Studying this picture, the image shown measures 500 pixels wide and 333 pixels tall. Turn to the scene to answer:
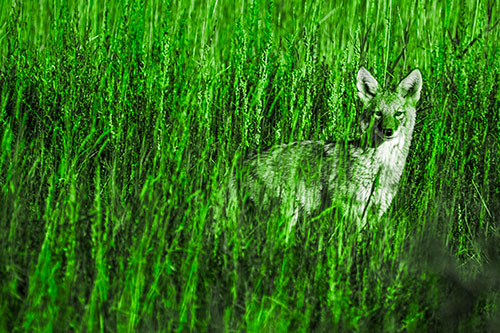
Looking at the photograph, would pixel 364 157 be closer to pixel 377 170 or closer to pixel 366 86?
pixel 377 170

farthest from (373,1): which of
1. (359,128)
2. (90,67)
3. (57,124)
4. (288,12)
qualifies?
(57,124)

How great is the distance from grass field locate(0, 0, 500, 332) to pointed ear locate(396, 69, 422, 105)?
17 cm

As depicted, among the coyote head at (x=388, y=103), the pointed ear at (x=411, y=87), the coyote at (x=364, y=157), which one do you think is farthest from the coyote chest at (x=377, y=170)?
the pointed ear at (x=411, y=87)

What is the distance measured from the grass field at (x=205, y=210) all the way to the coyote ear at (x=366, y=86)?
7 cm

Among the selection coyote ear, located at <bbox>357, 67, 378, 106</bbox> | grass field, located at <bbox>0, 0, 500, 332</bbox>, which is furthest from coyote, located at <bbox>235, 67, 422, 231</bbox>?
grass field, located at <bbox>0, 0, 500, 332</bbox>

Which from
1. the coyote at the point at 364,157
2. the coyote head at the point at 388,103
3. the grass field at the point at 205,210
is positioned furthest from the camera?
the coyote head at the point at 388,103

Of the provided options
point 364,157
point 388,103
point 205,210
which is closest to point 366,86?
point 388,103

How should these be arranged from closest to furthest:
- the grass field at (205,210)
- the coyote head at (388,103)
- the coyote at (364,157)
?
1. the grass field at (205,210)
2. the coyote at (364,157)
3. the coyote head at (388,103)

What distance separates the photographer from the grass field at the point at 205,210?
2404 mm

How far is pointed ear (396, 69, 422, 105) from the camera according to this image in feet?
12.3

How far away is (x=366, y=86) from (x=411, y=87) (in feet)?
0.90

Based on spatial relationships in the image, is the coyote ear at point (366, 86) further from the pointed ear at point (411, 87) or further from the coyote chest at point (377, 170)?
the coyote chest at point (377, 170)

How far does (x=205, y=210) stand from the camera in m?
2.69

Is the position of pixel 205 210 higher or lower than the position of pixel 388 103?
lower
